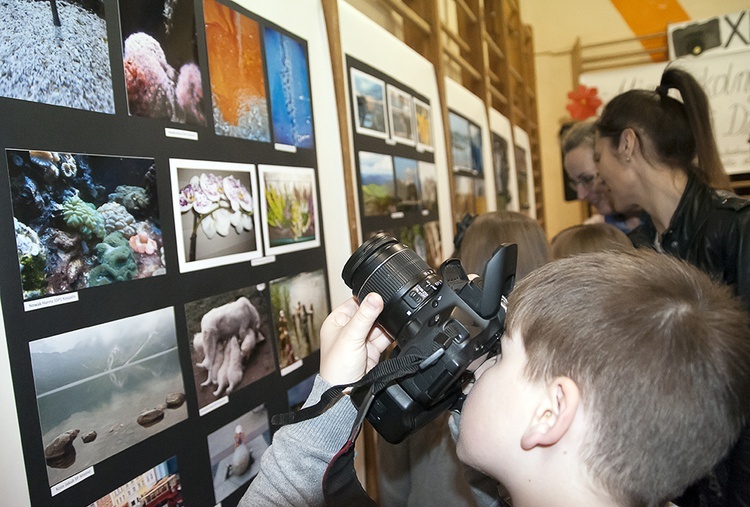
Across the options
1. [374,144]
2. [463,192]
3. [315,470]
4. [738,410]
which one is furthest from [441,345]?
[463,192]

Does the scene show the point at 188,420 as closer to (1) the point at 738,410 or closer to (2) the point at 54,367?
(2) the point at 54,367

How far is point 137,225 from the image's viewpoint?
0.90 meters

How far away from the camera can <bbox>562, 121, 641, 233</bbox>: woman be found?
223 centimetres

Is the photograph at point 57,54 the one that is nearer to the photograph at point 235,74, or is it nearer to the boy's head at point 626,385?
the photograph at point 235,74

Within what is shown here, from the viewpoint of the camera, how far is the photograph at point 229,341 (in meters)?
1.02

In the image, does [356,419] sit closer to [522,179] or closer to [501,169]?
[501,169]

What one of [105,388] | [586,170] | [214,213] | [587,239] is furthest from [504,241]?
[586,170]

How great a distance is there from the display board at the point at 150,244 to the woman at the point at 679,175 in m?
0.89

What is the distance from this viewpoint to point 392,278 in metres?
0.80

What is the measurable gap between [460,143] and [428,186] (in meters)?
0.57

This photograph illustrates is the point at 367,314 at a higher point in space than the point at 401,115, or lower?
lower

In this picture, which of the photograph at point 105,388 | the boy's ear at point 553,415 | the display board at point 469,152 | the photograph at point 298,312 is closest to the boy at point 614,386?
the boy's ear at point 553,415

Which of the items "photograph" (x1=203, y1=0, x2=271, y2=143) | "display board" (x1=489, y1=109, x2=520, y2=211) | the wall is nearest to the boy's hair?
"photograph" (x1=203, y1=0, x2=271, y2=143)

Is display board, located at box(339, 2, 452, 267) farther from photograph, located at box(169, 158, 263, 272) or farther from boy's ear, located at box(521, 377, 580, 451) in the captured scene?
boy's ear, located at box(521, 377, 580, 451)
